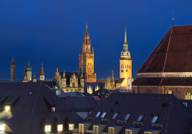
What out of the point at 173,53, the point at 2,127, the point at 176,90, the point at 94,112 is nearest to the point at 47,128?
the point at 2,127

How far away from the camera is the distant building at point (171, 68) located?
77125mm

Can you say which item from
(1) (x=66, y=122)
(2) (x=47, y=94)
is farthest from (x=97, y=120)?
(2) (x=47, y=94)

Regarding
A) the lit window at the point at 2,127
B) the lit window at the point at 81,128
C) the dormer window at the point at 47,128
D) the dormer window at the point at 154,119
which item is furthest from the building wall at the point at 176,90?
the lit window at the point at 2,127

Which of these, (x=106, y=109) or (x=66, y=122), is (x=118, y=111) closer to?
(x=106, y=109)

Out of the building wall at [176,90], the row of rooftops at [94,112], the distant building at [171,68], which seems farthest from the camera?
the distant building at [171,68]

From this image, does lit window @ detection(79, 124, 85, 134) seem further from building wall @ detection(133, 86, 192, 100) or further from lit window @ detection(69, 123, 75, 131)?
building wall @ detection(133, 86, 192, 100)

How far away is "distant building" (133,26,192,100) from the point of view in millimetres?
77125

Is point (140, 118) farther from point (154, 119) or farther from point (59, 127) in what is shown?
point (59, 127)

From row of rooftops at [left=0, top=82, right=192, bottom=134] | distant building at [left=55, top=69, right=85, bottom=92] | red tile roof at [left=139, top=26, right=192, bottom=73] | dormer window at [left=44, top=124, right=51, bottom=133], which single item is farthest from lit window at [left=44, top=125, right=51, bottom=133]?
distant building at [left=55, top=69, right=85, bottom=92]

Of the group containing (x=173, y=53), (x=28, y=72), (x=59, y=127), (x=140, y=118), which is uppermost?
(x=28, y=72)

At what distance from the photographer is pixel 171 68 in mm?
78812

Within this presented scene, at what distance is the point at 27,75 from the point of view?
185 m

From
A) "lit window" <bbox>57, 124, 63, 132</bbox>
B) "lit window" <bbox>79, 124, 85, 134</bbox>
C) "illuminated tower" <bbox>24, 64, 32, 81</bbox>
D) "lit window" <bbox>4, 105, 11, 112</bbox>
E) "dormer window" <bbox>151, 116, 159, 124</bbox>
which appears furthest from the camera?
"illuminated tower" <bbox>24, 64, 32, 81</bbox>

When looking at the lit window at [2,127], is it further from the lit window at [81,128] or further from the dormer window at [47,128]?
the lit window at [81,128]
